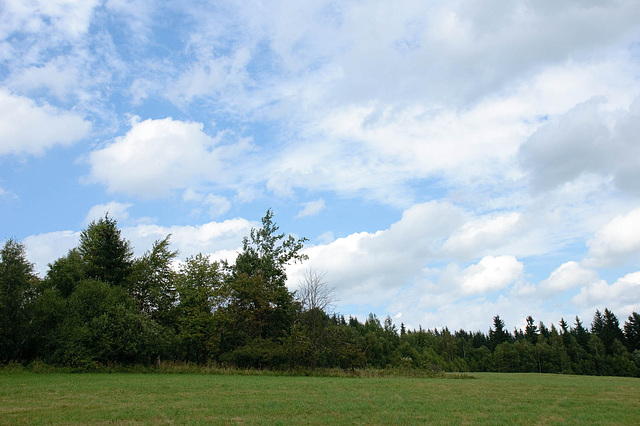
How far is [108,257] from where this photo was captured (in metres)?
43.3

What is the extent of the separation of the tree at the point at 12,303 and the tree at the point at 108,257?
8.47 metres

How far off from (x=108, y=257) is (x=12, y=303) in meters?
11.0

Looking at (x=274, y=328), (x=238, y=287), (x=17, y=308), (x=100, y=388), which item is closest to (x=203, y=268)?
(x=238, y=287)

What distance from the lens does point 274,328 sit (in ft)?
160

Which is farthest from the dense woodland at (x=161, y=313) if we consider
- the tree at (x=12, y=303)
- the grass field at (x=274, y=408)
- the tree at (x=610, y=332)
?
the tree at (x=610, y=332)

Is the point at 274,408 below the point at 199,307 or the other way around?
below

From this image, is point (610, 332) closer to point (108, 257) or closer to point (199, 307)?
point (199, 307)

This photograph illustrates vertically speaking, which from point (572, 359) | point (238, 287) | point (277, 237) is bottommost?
point (572, 359)

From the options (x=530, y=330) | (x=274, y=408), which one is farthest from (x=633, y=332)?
(x=274, y=408)

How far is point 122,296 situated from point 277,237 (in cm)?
2400

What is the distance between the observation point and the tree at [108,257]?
42.9m

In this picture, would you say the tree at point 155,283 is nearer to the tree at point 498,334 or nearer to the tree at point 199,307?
the tree at point 199,307

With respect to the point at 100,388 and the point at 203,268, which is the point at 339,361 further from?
the point at 100,388

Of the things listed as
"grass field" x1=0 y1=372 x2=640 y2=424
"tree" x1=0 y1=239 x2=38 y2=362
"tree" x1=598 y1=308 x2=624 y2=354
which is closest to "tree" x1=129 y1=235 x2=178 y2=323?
"tree" x1=0 y1=239 x2=38 y2=362
